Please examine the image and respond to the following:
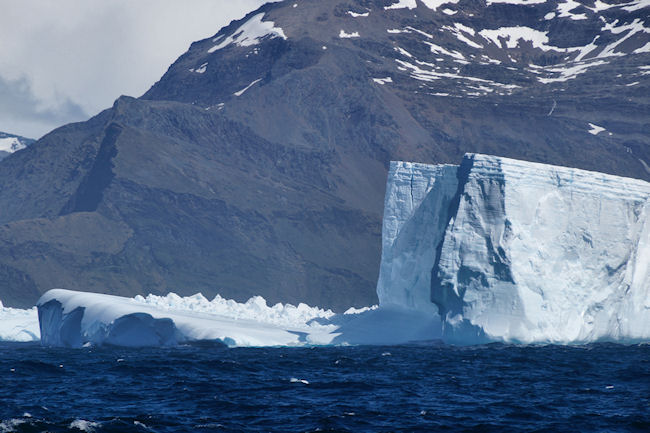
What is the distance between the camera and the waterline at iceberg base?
1433 inches

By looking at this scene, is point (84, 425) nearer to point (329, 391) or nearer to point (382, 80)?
point (329, 391)

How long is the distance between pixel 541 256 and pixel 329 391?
50.3 feet

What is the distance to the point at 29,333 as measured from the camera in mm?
49094

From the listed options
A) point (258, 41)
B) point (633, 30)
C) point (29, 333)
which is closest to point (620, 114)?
point (633, 30)

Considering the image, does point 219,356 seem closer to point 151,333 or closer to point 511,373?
point 151,333

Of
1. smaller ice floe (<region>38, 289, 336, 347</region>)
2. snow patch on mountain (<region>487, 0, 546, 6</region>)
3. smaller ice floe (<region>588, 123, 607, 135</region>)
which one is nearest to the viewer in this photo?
smaller ice floe (<region>38, 289, 336, 347</region>)

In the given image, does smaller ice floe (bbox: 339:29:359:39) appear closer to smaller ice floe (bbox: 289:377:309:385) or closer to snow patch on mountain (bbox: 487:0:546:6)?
snow patch on mountain (bbox: 487:0:546:6)

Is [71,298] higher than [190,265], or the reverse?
[190,265]

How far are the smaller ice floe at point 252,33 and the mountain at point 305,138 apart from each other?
75cm

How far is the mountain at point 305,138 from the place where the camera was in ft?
378

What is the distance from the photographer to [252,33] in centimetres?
17625

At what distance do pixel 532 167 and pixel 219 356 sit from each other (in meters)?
13.7

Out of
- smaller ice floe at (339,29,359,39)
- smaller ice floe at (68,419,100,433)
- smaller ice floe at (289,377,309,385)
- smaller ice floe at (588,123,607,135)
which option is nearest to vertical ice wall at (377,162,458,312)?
smaller ice floe at (289,377,309,385)

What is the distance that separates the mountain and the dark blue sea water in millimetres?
78053
